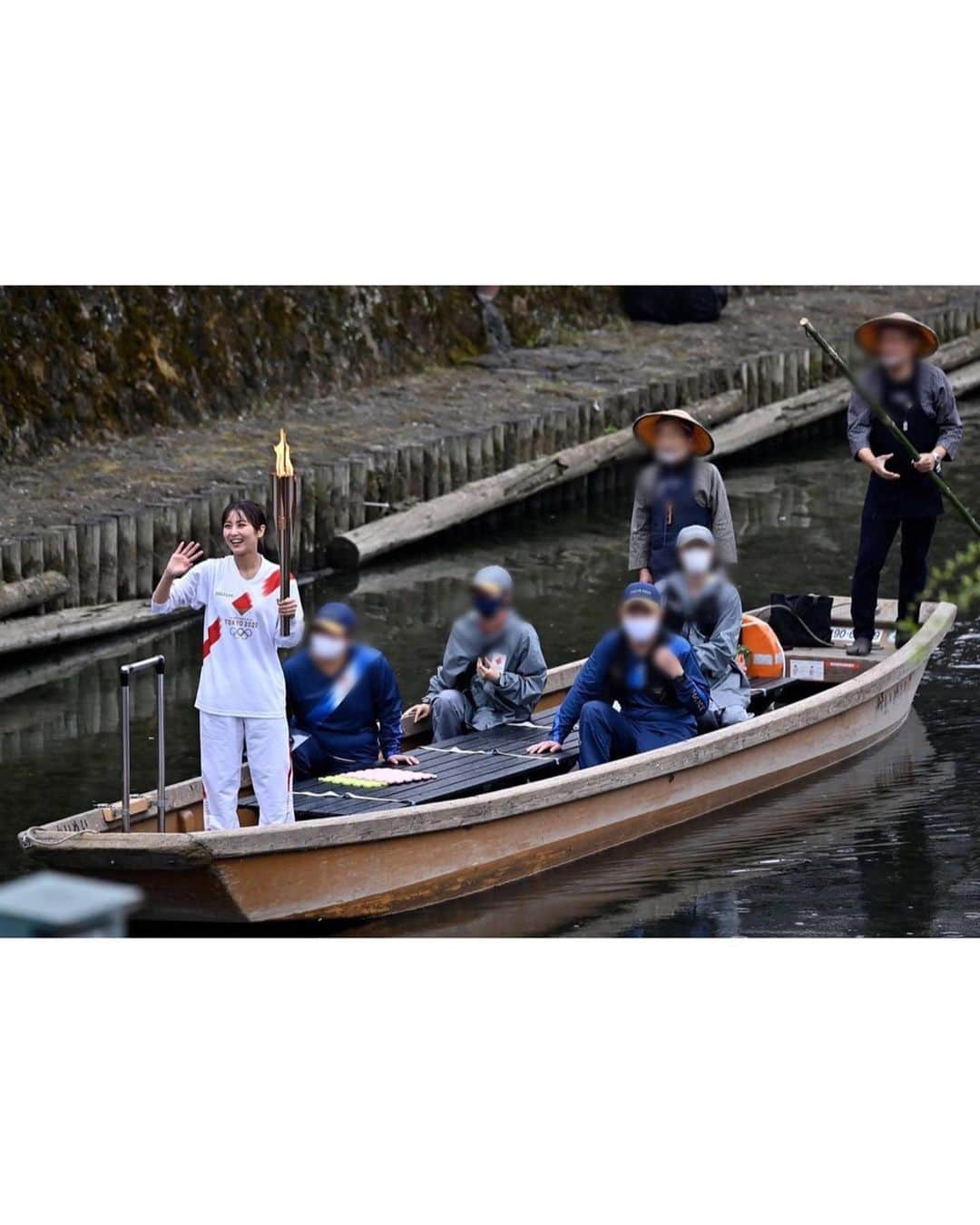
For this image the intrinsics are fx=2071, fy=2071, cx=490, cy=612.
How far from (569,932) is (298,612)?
1.69 metres

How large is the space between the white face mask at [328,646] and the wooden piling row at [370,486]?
14.2 ft

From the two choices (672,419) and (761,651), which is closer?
(672,419)

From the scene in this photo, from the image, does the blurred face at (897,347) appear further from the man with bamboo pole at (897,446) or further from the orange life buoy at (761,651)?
the orange life buoy at (761,651)

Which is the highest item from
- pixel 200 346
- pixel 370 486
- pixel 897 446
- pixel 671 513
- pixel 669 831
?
pixel 200 346

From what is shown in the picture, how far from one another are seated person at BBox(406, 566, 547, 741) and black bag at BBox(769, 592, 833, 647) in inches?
85.5

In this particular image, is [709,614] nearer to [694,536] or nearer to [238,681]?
[694,536]

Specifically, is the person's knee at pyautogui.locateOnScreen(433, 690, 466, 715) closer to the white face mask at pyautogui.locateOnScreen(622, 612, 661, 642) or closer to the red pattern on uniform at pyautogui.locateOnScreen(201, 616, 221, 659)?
the white face mask at pyautogui.locateOnScreen(622, 612, 661, 642)

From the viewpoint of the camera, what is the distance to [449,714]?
9.17m

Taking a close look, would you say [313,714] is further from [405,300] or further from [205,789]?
[405,300]

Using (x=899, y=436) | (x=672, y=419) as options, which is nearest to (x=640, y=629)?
(x=672, y=419)

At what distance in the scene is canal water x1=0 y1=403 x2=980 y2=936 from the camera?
8.13m

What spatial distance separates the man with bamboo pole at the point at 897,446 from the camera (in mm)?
9633

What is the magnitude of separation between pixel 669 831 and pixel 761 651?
66.2 inches

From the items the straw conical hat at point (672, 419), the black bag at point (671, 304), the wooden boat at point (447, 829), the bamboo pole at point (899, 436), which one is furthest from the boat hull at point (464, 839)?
the black bag at point (671, 304)
